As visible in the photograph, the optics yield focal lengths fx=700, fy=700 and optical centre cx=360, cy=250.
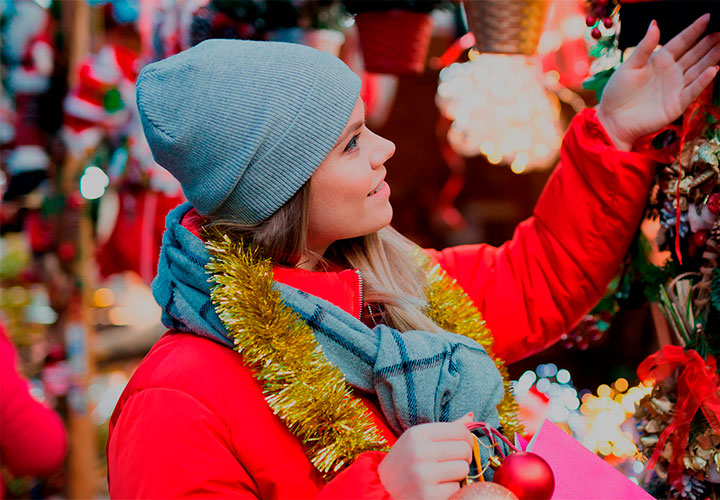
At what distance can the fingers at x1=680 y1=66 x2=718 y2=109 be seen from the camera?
1013 millimetres

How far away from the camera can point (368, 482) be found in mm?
862

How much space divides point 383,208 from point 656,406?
518 millimetres

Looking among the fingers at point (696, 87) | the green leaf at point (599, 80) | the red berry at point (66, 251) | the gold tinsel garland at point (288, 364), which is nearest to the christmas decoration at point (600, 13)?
the green leaf at point (599, 80)

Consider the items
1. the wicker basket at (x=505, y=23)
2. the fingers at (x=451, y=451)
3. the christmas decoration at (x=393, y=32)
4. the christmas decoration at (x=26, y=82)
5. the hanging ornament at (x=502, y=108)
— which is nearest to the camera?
the fingers at (x=451, y=451)

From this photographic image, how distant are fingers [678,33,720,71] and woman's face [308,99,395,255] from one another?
46 centimetres

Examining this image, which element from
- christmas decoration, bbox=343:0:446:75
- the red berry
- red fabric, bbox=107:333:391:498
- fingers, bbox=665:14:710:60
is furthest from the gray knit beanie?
the red berry

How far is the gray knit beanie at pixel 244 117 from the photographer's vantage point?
38.3 inches

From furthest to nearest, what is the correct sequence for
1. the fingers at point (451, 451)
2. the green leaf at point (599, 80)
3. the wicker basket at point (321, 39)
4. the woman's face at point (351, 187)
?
the wicker basket at point (321, 39), the green leaf at point (599, 80), the woman's face at point (351, 187), the fingers at point (451, 451)

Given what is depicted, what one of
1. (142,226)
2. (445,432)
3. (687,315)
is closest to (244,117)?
(445,432)

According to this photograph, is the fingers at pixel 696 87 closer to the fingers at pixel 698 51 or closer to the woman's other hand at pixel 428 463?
the fingers at pixel 698 51

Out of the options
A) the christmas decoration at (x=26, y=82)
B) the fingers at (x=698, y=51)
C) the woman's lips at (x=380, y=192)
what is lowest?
the christmas decoration at (x=26, y=82)

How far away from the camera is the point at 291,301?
1.02 metres

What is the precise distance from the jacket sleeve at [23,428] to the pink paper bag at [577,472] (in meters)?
1.26

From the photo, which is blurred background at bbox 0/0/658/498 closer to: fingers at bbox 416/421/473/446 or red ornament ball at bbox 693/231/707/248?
red ornament ball at bbox 693/231/707/248
